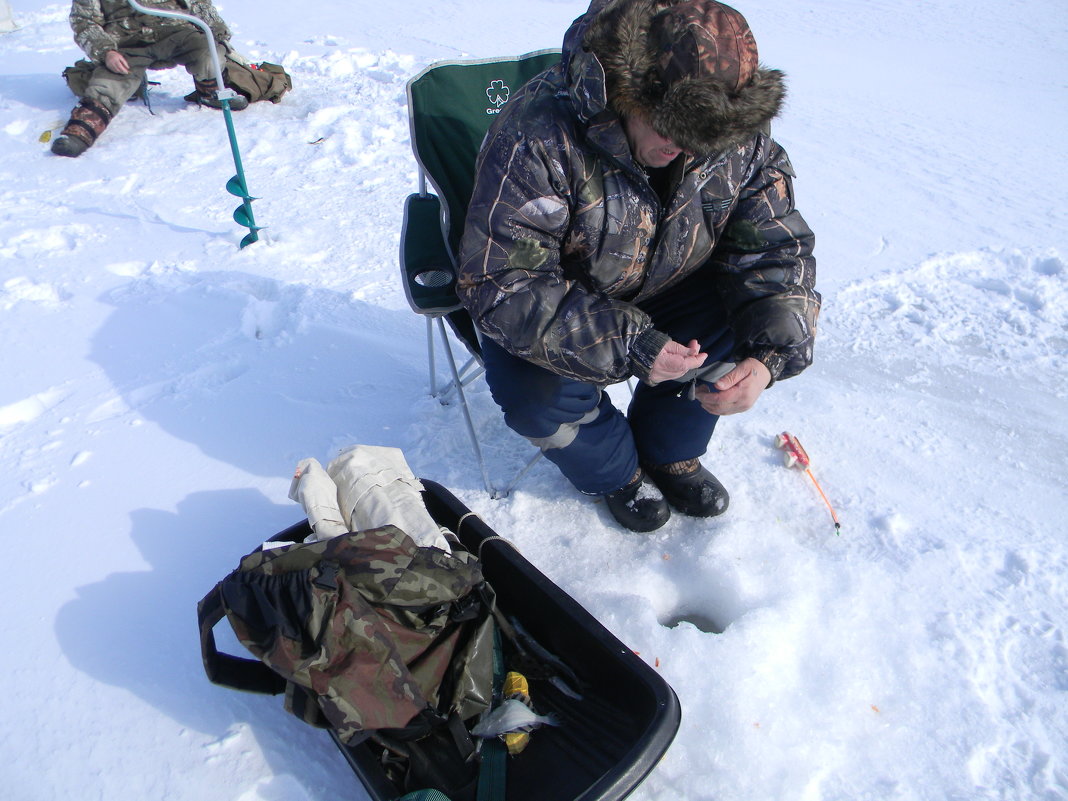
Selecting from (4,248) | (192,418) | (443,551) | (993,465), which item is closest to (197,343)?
(192,418)

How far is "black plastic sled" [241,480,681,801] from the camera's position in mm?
1378

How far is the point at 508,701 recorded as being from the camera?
1.60m

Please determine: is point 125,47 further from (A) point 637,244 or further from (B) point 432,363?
(A) point 637,244

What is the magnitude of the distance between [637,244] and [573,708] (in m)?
1.11

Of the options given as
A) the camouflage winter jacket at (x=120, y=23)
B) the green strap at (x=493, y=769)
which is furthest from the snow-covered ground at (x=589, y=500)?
the camouflage winter jacket at (x=120, y=23)

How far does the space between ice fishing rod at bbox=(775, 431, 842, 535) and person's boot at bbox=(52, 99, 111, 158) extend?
15.6 ft

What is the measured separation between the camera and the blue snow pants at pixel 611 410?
190cm

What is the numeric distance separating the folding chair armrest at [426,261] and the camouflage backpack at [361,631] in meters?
0.70

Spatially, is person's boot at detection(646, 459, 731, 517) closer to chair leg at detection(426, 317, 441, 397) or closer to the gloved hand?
the gloved hand

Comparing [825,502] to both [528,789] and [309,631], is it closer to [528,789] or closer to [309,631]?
[528,789]

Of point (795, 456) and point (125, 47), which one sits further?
point (125, 47)

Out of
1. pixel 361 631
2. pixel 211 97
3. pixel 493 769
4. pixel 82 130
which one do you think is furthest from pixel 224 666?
pixel 211 97

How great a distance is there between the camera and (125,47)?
5023mm

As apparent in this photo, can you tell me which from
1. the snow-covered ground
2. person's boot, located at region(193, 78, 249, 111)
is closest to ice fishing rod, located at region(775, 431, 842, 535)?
the snow-covered ground
